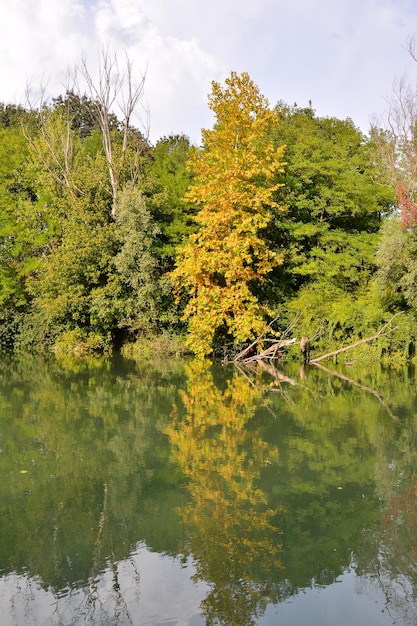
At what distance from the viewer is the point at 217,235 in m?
24.9

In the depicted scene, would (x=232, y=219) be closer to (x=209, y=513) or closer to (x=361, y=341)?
(x=361, y=341)

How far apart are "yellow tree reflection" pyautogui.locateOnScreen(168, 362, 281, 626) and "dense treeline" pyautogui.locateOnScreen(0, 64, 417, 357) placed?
10.9 m

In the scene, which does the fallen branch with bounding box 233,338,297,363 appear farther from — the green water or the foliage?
the green water

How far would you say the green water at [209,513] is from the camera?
5910 millimetres

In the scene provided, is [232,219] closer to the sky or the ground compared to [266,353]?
closer to the sky

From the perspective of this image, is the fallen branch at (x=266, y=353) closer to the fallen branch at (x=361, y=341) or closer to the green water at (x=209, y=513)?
the fallen branch at (x=361, y=341)

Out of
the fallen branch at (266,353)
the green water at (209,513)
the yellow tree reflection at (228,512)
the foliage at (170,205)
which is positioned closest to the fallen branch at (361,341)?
the fallen branch at (266,353)

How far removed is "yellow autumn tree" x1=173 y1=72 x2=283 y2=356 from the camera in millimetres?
24062

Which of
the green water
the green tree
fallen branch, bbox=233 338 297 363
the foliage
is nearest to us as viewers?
the green water

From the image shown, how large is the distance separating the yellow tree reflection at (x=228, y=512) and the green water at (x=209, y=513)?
22 millimetres

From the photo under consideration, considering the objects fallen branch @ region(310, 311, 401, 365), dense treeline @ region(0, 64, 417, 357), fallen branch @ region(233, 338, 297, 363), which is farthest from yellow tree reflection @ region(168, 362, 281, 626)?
dense treeline @ region(0, 64, 417, 357)

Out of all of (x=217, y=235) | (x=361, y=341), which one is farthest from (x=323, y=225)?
(x=361, y=341)

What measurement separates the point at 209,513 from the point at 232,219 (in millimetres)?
18151

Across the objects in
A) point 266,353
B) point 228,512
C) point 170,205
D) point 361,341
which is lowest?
point 228,512
